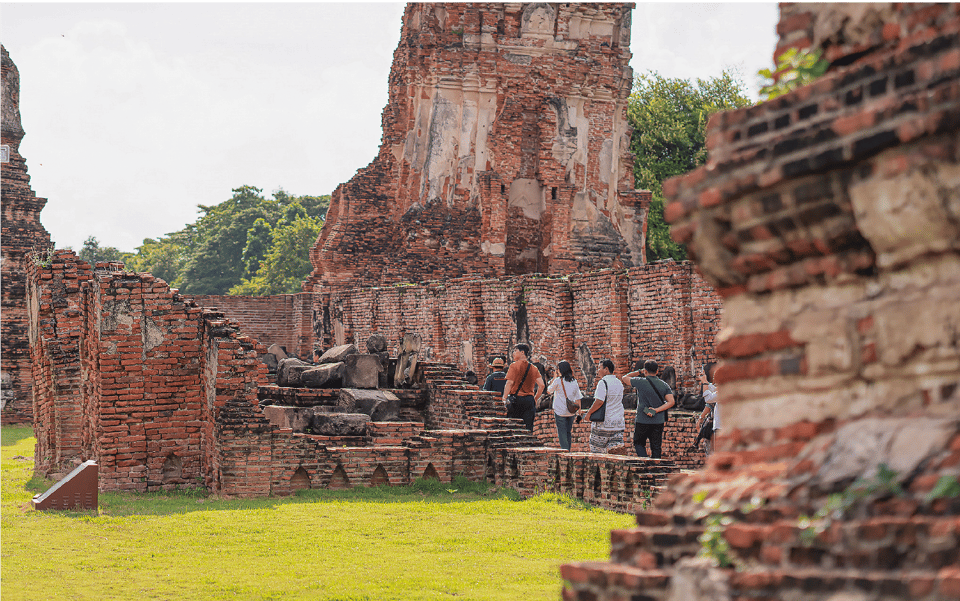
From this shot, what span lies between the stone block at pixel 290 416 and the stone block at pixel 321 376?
0.91m

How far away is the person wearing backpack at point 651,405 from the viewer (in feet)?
32.0

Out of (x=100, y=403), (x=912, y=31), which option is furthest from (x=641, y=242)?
(x=912, y=31)

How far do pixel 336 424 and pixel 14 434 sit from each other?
11.4 m

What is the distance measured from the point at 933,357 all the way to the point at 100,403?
8.62m

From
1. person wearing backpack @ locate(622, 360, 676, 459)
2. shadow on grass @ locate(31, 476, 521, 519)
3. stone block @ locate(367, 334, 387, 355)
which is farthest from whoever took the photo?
stone block @ locate(367, 334, 387, 355)

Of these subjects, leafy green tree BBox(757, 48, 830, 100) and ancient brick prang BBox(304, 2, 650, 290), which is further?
ancient brick prang BBox(304, 2, 650, 290)

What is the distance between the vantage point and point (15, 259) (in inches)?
895

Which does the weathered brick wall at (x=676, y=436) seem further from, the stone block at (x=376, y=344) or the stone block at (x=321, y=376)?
the stone block at (x=321, y=376)

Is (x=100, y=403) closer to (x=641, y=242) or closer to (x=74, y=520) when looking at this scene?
(x=74, y=520)

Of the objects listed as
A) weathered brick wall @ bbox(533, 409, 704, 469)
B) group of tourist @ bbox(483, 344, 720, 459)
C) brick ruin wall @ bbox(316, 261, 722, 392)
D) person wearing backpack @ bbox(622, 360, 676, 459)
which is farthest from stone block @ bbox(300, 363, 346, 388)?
brick ruin wall @ bbox(316, 261, 722, 392)

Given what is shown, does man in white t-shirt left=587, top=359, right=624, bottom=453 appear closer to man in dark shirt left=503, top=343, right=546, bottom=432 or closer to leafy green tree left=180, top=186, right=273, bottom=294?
man in dark shirt left=503, top=343, right=546, bottom=432

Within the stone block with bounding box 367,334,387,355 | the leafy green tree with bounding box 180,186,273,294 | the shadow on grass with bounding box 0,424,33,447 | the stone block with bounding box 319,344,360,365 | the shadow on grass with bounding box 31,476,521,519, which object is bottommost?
the shadow on grass with bounding box 31,476,521,519

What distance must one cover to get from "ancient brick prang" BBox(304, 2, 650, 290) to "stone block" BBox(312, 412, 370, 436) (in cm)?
1341

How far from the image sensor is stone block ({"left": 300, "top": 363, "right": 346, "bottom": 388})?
11383mm
